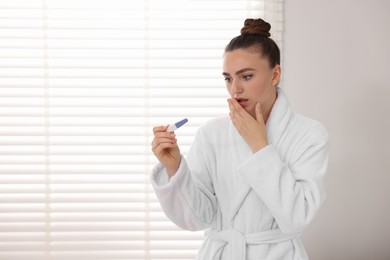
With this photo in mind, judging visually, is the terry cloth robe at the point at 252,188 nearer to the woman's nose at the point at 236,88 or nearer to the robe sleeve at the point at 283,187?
the robe sleeve at the point at 283,187

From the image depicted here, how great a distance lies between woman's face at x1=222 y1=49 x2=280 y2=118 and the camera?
1.32 metres

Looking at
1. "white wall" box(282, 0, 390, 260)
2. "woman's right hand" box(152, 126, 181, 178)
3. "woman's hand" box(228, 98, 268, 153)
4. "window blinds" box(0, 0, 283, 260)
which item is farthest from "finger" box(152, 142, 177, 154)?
"white wall" box(282, 0, 390, 260)

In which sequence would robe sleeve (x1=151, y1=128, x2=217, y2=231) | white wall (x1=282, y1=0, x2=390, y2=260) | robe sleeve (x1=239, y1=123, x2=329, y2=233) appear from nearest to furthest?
1. robe sleeve (x1=239, y1=123, x2=329, y2=233)
2. robe sleeve (x1=151, y1=128, x2=217, y2=231)
3. white wall (x1=282, y1=0, x2=390, y2=260)

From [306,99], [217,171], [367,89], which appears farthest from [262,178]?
[367,89]

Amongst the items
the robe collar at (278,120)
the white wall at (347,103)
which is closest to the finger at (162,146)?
the robe collar at (278,120)

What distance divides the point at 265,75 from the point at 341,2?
78 cm

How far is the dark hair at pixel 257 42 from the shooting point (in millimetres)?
1339

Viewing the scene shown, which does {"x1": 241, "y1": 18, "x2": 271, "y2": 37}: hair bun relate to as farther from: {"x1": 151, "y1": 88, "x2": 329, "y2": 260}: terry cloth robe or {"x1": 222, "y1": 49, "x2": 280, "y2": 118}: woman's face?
{"x1": 151, "y1": 88, "x2": 329, "y2": 260}: terry cloth robe

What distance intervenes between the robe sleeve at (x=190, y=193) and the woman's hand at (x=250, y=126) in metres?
0.19

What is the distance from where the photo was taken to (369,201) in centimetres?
197

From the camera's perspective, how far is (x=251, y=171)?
1252mm

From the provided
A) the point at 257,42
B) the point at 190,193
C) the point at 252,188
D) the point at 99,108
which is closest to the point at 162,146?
the point at 190,193

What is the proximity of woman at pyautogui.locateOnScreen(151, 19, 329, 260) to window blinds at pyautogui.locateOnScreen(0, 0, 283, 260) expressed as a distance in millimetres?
532

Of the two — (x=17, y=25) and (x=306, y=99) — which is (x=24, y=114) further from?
(x=306, y=99)
